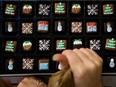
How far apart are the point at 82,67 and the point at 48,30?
0.32 m

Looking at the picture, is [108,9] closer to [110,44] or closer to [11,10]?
[110,44]

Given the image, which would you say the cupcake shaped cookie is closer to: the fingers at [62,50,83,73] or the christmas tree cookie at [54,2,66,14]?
the christmas tree cookie at [54,2,66,14]

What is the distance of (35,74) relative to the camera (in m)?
0.55

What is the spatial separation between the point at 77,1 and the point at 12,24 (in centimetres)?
15

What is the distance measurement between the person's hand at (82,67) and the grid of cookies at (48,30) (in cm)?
29

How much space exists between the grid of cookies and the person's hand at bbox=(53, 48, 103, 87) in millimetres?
292

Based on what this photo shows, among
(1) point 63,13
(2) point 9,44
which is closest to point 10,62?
(2) point 9,44

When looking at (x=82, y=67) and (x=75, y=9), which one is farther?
(x=75, y=9)

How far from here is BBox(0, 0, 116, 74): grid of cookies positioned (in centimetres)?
55

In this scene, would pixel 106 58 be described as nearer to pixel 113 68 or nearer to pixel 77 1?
pixel 113 68

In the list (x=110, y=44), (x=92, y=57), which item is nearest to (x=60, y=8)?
(x=110, y=44)

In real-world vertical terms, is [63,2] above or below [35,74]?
above

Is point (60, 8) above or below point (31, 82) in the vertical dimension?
above

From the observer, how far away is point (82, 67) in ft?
0.81
